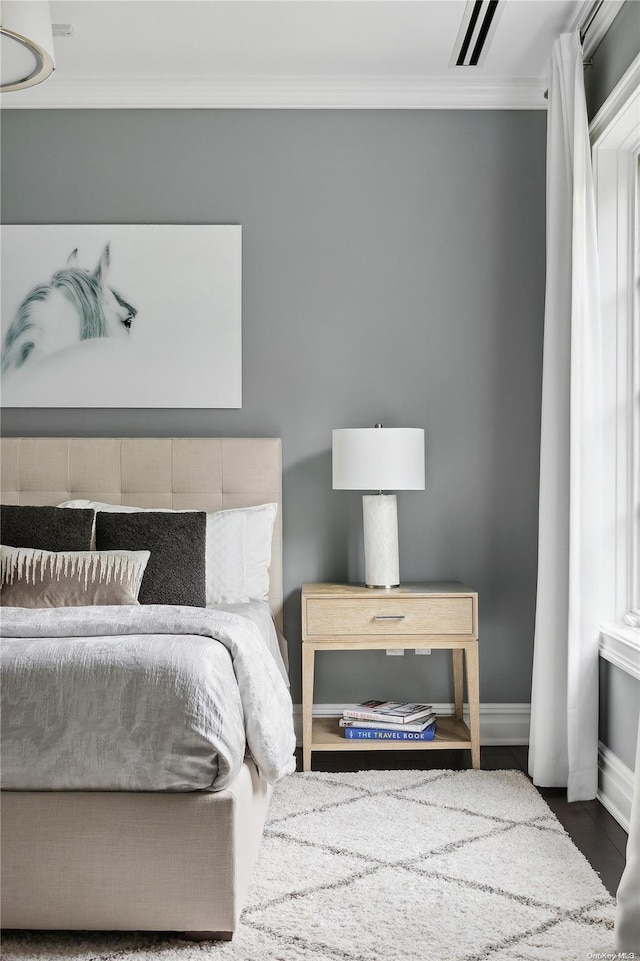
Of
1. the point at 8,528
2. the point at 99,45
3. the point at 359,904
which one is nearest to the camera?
the point at 359,904

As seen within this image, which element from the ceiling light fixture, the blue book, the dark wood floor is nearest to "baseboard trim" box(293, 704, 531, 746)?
the dark wood floor

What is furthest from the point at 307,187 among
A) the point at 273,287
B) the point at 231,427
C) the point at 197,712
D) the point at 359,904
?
the point at 359,904

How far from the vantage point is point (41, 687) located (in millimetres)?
1861

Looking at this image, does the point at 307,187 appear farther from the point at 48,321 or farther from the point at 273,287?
the point at 48,321

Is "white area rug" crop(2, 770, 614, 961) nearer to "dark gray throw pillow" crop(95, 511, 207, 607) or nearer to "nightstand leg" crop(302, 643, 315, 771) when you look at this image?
"nightstand leg" crop(302, 643, 315, 771)

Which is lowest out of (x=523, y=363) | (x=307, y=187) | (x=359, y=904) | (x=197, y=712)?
(x=359, y=904)

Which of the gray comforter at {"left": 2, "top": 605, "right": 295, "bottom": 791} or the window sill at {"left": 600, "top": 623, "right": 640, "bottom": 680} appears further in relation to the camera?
the window sill at {"left": 600, "top": 623, "right": 640, "bottom": 680}

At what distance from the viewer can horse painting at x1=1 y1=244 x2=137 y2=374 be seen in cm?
357

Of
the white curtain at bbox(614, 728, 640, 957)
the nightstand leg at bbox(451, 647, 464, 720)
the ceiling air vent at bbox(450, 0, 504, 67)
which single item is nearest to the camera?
the white curtain at bbox(614, 728, 640, 957)

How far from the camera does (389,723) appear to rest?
3215 mm

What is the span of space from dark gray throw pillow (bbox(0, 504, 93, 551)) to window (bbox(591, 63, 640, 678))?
1960 mm

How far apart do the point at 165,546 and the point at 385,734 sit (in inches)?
44.9

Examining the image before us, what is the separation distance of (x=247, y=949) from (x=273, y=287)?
262cm

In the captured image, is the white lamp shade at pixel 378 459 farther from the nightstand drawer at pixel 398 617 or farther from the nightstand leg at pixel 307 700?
the nightstand leg at pixel 307 700
